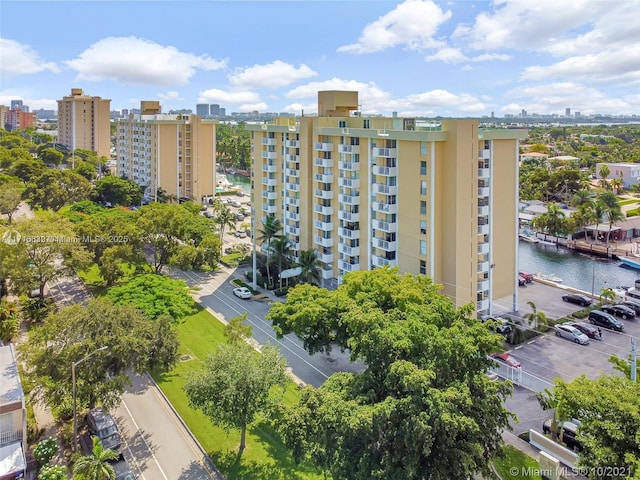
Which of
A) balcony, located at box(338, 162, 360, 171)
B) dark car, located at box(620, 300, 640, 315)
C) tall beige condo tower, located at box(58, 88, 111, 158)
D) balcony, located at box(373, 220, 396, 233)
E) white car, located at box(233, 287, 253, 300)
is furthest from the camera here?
tall beige condo tower, located at box(58, 88, 111, 158)

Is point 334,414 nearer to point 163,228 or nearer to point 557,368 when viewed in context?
point 557,368

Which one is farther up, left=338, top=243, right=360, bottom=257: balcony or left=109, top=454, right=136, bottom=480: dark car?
left=338, top=243, right=360, bottom=257: balcony

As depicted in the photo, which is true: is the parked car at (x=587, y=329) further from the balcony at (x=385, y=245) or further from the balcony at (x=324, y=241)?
the balcony at (x=324, y=241)

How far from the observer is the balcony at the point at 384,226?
136 ft

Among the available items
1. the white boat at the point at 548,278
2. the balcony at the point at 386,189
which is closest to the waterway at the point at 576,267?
the white boat at the point at 548,278

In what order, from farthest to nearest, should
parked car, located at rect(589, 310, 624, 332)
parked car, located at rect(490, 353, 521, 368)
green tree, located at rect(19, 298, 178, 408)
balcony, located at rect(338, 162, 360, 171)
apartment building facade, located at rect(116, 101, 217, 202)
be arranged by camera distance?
1. apartment building facade, located at rect(116, 101, 217, 202)
2. balcony, located at rect(338, 162, 360, 171)
3. parked car, located at rect(589, 310, 624, 332)
4. parked car, located at rect(490, 353, 521, 368)
5. green tree, located at rect(19, 298, 178, 408)

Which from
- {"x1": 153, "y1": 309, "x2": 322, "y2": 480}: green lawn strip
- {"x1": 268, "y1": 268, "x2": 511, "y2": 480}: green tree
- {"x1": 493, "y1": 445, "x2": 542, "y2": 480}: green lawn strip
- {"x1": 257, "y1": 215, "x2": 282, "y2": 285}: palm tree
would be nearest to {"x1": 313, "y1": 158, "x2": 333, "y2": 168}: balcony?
{"x1": 257, "y1": 215, "x2": 282, "y2": 285}: palm tree

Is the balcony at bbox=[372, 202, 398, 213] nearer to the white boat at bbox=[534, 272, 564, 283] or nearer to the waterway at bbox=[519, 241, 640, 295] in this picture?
the white boat at bbox=[534, 272, 564, 283]

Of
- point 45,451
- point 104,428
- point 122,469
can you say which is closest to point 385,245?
point 104,428

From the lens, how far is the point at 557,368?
34.3 meters

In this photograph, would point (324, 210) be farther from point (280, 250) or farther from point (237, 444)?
point (237, 444)

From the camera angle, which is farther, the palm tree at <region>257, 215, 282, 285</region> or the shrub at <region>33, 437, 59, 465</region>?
the palm tree at <region>257, 215, 282, 285</region>

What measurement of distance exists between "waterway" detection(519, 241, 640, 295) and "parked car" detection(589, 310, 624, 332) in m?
11.2

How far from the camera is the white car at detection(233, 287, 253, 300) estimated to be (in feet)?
156
